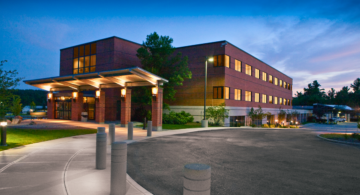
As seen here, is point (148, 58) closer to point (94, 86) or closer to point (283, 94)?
point (94, 86)

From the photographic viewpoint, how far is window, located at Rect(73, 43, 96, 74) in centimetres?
3294

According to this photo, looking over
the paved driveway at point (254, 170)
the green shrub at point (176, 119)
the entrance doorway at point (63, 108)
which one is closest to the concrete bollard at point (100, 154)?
the paved driveway at point (254, 170)

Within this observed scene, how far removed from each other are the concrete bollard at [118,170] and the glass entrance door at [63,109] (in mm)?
30101

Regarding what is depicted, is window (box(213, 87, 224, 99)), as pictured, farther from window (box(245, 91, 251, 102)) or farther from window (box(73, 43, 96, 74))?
window (box(73, 43, 96, 74))

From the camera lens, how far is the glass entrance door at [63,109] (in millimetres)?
32097

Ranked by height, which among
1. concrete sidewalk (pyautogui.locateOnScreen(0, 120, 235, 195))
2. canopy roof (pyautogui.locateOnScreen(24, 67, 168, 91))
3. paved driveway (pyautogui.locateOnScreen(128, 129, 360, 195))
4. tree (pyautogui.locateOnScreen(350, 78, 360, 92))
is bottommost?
paved driveway (pyautogui.locateOnScreen(128, 129, 360, 195))

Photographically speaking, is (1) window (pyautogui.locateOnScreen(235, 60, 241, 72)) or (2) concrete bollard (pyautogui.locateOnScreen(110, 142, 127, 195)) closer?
(2) concrete bollard (pyautogui.locateOnScreen(110, 142, 127, 195))

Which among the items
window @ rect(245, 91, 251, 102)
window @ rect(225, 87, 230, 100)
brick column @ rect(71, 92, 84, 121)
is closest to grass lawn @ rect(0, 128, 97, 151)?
brick column @ rect(71, 92, 84, 121)

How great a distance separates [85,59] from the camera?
3412cm

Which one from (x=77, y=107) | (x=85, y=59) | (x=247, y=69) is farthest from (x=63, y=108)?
(x=247, y=69)

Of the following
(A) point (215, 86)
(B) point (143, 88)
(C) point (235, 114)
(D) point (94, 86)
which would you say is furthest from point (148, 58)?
(C) point (235, 114)

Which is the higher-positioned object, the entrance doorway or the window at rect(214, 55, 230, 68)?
the window at rect(214, 55, 230, 68)

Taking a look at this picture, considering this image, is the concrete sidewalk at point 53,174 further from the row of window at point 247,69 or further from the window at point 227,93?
the row of window at point 247,69

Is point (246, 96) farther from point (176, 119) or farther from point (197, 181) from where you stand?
point (197, 181)
